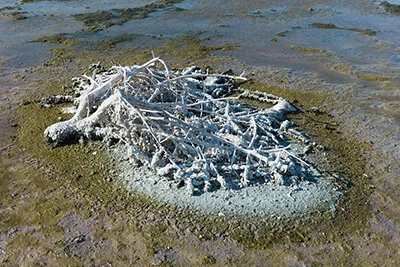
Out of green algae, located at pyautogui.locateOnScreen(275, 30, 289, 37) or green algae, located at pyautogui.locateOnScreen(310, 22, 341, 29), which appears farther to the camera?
green algae, located at pyautogui.locateOnScreen(310, 22, 341, 29)

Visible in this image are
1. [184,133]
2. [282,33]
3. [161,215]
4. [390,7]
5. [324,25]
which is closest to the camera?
[161,215]

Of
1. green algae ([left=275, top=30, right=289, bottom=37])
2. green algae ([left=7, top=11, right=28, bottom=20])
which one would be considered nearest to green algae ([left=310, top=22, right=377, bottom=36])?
green algae ([left=275, top=30, right=289, bottom=37])

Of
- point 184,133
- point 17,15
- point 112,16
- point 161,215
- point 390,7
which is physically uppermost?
point 17,15

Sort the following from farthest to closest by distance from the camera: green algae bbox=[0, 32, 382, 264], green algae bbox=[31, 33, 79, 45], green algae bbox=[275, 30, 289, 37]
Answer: green algae bbox=[275, 30, 289, 37] → green algae bbox=[31, 33, 79, 45] → green algae bbox=[0, 32, 382, 264]

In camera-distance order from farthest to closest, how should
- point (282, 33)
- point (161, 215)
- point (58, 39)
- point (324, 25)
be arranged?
1. point (324, 25)
2. point (282, 33)
3. point (58, 39)
4. point (161, 215)

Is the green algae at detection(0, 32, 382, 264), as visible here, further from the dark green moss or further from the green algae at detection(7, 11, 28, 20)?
the dark green moss

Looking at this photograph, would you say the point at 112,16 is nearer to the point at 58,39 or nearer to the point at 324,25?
the point at 58,39

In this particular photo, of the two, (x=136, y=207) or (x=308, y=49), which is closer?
(x=136, y=207)

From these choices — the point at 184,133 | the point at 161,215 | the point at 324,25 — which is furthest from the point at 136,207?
the point at 324,25
